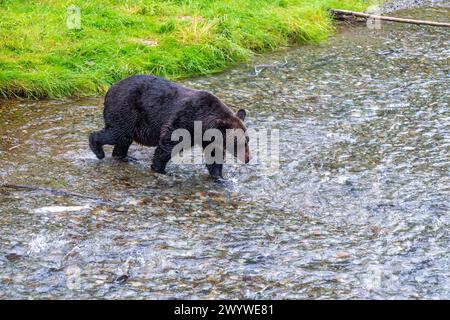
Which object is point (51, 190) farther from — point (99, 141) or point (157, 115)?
point (157, 115)

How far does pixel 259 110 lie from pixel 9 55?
14.1 feet

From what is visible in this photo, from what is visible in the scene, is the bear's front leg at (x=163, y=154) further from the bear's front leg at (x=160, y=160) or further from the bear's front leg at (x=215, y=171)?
the bear's front leg at (x=215, y=171)

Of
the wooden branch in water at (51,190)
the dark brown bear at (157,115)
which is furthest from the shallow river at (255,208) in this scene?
the dark brown bear at (157,115)

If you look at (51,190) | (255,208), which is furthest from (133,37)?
(255,208)

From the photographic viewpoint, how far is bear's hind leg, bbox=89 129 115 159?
8.77m

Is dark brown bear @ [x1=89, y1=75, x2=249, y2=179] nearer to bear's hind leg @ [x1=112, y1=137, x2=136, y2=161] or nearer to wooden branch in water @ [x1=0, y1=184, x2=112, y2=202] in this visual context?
bear's hind leg @ [x1=112, y1=137, x2=136, y2=161]

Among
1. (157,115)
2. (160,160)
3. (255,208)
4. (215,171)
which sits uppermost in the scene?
(157,115)

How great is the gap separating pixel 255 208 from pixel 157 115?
1633 mm

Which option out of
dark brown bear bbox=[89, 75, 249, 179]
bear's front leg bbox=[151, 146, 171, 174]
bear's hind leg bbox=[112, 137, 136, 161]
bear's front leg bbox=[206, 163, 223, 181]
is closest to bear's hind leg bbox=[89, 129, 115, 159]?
dark brown bear bbox=[89, 75, 249, 179]

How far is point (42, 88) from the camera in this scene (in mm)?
11352

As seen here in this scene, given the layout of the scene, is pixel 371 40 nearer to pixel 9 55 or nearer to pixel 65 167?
pixel 9 55

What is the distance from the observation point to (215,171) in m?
8.55

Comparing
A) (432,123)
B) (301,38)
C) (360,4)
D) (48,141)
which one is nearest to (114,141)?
(48,141)

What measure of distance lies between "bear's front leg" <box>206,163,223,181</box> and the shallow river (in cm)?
12
